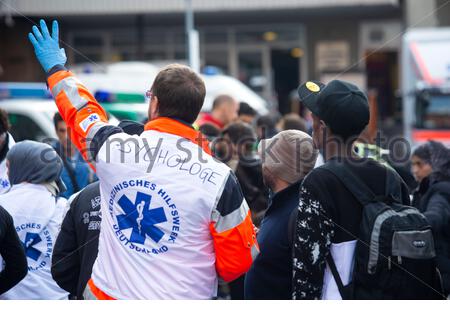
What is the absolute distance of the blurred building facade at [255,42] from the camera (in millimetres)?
25644

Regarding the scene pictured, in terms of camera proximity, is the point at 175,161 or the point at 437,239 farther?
the point at 437,239

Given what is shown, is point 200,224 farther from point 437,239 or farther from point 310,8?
point 310,8

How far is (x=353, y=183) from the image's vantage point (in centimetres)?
314

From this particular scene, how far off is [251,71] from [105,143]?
80.2 feet

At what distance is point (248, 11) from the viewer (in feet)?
80.5

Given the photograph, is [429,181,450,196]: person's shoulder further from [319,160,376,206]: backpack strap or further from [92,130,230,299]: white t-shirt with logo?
[92,130,230,299]: white t-shirt with logo

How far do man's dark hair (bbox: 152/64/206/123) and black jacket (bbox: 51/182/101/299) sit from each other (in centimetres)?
82

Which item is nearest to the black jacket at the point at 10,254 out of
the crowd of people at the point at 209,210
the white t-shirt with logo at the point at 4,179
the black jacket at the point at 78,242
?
the black jacket at the point at 78,242

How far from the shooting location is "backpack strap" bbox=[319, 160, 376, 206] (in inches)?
123

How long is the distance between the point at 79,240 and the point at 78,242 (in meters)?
0.02

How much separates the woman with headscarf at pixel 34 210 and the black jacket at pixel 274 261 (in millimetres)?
1232

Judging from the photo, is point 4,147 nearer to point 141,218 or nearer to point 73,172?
point 73,172

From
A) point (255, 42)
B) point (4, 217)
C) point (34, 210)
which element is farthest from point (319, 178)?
point (255, 42)
